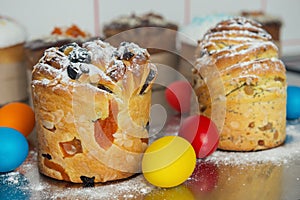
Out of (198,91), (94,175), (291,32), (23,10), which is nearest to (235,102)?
(198,91)

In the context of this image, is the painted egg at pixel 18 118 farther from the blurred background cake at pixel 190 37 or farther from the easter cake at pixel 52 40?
the blurred background cake at pixel 190 37

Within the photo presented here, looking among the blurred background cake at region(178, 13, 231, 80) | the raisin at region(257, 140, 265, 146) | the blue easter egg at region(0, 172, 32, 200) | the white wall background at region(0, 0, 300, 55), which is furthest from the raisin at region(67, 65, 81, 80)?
the white wall background at region(0, 0, 300, 55)

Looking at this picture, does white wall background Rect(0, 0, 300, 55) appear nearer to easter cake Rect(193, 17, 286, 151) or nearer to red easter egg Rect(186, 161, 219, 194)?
easter cake Rect(193, 17, 286, 151)

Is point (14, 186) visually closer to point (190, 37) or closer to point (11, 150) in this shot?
point (11, 150)

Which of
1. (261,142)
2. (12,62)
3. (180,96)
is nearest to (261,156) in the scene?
(261,142)

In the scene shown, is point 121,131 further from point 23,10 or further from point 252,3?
point 252,3

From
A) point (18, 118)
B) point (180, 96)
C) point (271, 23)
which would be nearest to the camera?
point (18, 118)

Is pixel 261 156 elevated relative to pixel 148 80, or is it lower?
lower
